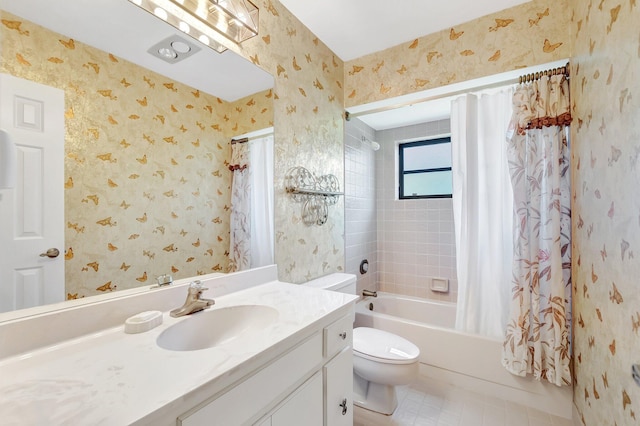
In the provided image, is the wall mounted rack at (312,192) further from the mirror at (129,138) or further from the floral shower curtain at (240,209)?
the mirror at (129,138)

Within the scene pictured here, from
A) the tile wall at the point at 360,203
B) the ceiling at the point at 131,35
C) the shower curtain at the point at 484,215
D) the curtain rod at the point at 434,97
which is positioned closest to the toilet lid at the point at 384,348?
the shower curtain at the point at 484,215

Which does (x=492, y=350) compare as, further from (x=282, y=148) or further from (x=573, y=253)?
(x=282, y=148)

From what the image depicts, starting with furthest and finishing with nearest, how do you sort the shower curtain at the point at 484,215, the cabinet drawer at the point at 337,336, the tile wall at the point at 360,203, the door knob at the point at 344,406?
1. the tile wall at the point at 360,203
2. the shower curtain at the point at 484,215
3. the door knob at the point at 344,406
4. the cabinet drawer at the point at 337,336

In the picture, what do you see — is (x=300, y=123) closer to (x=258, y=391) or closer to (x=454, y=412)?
(x=258, y=391)

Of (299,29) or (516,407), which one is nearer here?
(516,407)

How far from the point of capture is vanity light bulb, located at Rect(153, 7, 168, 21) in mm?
1078

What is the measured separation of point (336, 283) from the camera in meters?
1.94

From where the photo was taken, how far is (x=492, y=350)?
1.83 m

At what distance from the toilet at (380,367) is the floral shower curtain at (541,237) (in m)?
0.69

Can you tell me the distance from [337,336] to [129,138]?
43.6 inches

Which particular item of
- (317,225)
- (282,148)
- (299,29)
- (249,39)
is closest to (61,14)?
(249,39)

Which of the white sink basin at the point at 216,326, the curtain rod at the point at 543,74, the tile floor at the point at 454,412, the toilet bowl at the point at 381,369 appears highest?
the curtain rod at the point at 543,74

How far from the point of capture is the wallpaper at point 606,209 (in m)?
0.87

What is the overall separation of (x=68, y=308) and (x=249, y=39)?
1.50m
